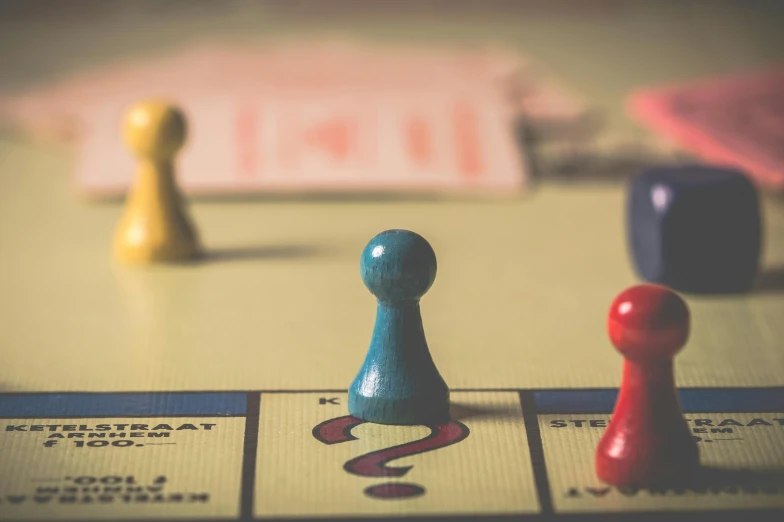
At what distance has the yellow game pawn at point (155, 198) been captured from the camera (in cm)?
134

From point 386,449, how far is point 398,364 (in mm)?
75

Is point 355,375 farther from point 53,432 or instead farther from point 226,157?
point 226,157

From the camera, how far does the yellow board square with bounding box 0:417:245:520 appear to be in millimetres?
796

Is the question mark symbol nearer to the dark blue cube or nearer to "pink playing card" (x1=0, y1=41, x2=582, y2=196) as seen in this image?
the dark blue cube

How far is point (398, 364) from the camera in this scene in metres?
0.93

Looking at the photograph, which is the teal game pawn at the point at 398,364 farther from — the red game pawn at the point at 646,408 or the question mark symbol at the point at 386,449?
the red game pawn at the point at 646,408

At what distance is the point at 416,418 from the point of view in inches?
36.6

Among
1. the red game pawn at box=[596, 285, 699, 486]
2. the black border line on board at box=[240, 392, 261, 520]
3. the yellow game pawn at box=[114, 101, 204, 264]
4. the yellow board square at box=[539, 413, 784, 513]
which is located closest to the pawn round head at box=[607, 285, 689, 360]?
the red game pawn at box=[596, 285, 699, 486]

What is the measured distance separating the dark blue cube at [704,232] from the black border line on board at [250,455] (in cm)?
53

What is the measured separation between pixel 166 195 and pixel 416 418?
58cm

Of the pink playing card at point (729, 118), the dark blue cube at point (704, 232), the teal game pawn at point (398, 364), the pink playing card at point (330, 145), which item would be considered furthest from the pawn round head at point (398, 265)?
the pink playing card at point (729, 118)

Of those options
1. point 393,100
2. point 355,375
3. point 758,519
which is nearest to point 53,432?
point 355,375

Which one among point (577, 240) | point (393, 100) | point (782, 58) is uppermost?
point (782, 58)

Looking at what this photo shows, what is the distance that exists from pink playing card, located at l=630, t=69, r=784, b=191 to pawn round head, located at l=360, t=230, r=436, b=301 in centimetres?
86
